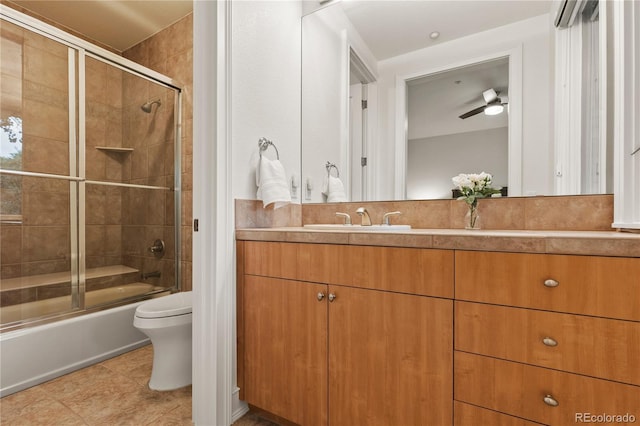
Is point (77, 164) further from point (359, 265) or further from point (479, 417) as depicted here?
point (479, 417)

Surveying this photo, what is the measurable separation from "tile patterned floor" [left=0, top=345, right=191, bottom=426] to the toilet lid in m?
0.42

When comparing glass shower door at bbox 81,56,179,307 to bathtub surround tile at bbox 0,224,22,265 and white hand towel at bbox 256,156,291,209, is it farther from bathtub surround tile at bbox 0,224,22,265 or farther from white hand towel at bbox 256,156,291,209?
white hand towel at bbox 256,156,291,209

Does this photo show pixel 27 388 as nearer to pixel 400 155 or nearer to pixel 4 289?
pixel 4 289

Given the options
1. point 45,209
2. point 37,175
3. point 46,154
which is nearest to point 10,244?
point 45,209

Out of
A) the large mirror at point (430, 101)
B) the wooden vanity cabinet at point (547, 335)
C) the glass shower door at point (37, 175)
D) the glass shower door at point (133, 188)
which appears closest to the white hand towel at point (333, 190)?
the large mirror at point (430, 101)

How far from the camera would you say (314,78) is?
6.52 feet

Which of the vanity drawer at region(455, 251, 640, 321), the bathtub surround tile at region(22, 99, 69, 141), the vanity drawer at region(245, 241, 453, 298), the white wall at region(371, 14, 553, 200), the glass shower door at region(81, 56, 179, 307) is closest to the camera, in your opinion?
the vanity drawer at region(455, 251, 640, 321)

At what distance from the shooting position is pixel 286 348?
50.1 inches

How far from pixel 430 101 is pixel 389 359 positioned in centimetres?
131

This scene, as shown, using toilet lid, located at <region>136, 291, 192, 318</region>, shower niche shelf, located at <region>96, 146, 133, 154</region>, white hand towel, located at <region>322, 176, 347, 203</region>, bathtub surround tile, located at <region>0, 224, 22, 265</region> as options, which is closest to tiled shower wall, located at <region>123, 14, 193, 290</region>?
shower niche shelf, located at <region>96, 146, 133, 154</region>

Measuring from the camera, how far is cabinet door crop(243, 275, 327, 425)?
3.94ft

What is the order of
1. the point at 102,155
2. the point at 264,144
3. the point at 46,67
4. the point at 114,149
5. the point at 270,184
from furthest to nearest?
the point at 114,149 → the point at 102,155 → the point at 46,67 → the point at 264,144 → the point at 270,184

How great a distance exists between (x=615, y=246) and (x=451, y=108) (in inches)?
40.8

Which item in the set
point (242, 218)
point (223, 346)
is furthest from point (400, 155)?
point (223, 346)
